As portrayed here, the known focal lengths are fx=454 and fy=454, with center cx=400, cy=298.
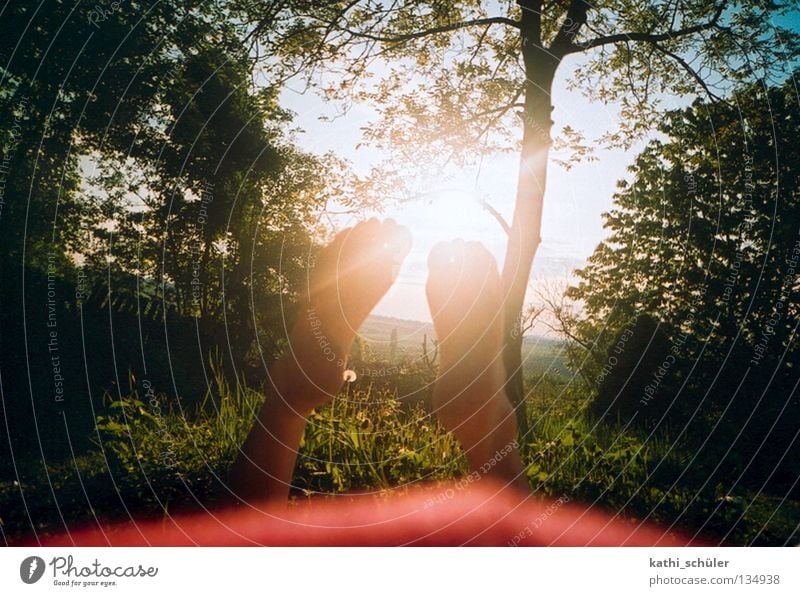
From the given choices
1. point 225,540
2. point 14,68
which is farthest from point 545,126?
point 14,68

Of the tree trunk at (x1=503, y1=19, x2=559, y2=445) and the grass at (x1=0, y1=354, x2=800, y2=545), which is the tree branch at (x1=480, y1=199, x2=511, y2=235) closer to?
the tree trunk at (x1=503, y1=19, x2=559, y2=445)

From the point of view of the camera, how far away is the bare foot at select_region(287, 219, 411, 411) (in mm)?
2400

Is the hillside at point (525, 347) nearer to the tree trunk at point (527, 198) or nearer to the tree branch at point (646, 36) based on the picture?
the tree trunk at point (527, 198)

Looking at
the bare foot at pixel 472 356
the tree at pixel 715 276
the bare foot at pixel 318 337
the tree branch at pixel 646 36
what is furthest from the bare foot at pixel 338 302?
the tree branch at pixel 646 36

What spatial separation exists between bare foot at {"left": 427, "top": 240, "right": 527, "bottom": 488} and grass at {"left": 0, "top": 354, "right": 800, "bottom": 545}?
0.52 metres

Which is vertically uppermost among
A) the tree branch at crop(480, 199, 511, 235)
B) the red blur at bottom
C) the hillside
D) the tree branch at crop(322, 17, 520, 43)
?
the tree branch at crop(322, 17, 520, 43)

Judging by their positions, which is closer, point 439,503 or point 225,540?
point 225,540

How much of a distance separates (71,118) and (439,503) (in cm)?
428

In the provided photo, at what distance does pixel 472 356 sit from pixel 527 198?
1.95 m

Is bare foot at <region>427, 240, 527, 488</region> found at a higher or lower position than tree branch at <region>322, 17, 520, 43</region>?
lower

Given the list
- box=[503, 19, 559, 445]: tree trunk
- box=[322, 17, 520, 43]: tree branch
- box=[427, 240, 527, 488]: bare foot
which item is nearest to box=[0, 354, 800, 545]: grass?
box=[427, 240, 527, 488]: bare foot

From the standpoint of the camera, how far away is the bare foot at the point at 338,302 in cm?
240

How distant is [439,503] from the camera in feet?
9.60

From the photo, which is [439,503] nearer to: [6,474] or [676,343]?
→ [6,474]
